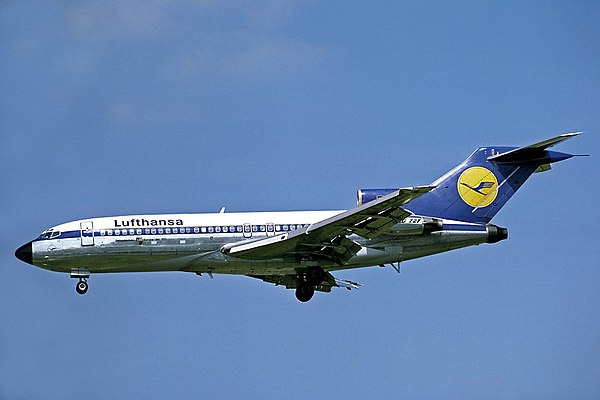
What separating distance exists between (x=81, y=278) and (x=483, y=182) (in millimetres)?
15333

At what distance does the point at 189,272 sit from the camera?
38.5 metres

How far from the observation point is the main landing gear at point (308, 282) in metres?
38.1

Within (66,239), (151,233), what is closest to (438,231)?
(151,233)

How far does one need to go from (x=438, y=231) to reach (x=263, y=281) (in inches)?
330

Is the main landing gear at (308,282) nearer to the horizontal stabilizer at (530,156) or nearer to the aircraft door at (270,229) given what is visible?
the aircraft door at (270,229)

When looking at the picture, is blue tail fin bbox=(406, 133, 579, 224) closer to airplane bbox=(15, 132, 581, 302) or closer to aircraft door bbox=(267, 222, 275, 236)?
airplane bbox=(15, 132, 581, 302)

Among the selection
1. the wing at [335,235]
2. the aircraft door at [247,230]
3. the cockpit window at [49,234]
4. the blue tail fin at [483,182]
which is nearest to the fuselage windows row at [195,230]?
the aircraft door at [247,230]

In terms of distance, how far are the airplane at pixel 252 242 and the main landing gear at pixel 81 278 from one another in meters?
0.04

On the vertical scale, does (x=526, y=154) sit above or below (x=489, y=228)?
above

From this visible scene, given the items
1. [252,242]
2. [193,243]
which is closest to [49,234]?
[193,243]

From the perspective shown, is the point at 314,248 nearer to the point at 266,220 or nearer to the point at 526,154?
the point at 266,220

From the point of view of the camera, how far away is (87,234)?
3791cm

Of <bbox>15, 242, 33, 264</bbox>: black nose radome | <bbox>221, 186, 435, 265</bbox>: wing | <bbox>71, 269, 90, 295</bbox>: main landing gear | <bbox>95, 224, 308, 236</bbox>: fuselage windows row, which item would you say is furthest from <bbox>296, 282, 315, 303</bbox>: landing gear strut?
<bbox>15, 242, 33, 264</bbox>: black nose radome

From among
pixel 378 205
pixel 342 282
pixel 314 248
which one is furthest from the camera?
pixel 342 282
